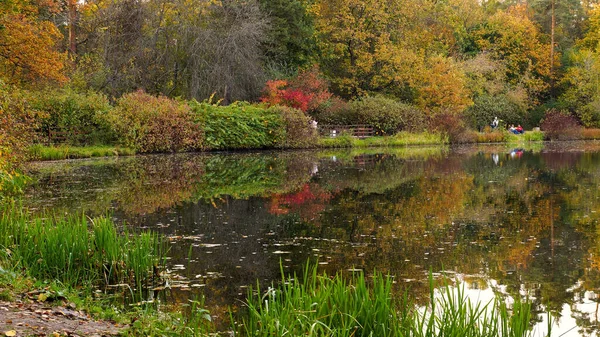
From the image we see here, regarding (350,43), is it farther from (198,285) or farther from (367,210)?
(198,285)

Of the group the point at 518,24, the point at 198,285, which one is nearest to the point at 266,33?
the point at 518,24

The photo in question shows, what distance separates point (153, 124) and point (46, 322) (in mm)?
29597

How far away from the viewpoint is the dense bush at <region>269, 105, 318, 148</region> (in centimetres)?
3894

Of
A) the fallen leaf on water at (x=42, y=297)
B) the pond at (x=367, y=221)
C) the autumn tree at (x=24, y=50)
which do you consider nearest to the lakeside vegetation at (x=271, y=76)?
the autumn tree at (x=24, y=50)

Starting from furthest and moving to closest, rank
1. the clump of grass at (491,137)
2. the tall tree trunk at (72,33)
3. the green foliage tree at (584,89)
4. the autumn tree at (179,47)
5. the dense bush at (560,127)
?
the green foliage tree at (584,89), the dense bush at (560,127), the clump of grass at (491,137), the autumn tree at (179,47), the tall tree trunk at (72,33)

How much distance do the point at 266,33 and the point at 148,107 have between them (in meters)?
13.0

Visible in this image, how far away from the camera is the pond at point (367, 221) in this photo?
28.2ft

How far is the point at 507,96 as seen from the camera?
54688 millimetres

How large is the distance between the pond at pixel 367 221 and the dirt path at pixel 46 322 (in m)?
1.64

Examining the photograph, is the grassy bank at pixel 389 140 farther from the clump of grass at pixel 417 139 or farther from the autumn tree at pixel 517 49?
the autumn tree at pixel 517 49

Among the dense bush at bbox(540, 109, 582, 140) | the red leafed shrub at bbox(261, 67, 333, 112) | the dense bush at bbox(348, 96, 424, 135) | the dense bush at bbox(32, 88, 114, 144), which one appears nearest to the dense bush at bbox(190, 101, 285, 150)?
the red leafed shrub at bbox(261, 67, 333, 112)

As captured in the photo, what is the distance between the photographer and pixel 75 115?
33.1 metres

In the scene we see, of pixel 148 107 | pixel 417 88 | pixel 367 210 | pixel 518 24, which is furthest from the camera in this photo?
pixel 518 24

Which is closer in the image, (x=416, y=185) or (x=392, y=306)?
(x=392, y=306)
